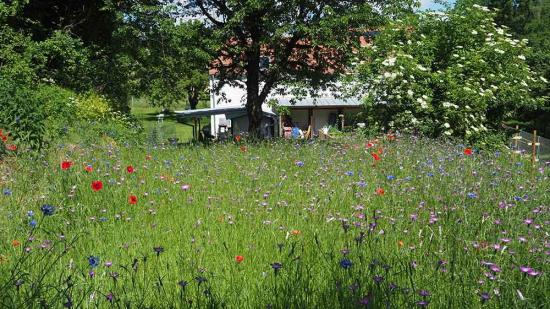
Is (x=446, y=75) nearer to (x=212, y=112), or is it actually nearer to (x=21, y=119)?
(x=21, y=119)

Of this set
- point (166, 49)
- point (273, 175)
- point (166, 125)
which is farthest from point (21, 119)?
point (166, 125)

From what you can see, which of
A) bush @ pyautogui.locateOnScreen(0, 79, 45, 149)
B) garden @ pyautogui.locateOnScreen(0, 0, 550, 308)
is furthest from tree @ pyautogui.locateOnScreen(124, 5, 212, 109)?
A: bush @ pyautogui.locateOnScreen(0, 79, 45, 149)

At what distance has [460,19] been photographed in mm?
12781

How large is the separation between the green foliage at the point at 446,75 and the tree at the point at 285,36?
87 cm

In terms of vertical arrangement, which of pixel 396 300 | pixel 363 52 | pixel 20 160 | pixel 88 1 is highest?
pixel 88 1

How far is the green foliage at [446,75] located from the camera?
11.7 metres

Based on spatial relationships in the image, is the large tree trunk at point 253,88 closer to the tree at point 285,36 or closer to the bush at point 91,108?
the tree at point 285,36

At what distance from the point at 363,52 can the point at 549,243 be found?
11313 mm

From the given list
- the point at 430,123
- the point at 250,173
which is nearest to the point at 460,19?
the point at 430,123

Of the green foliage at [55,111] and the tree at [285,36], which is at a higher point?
the tree at [285,36]

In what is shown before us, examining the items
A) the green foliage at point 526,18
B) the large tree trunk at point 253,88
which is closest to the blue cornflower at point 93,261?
the large tree trunk at point 253,88

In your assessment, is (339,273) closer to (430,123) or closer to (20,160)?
(20,160)

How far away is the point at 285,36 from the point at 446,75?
4816 millimetres

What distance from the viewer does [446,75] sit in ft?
39.3
